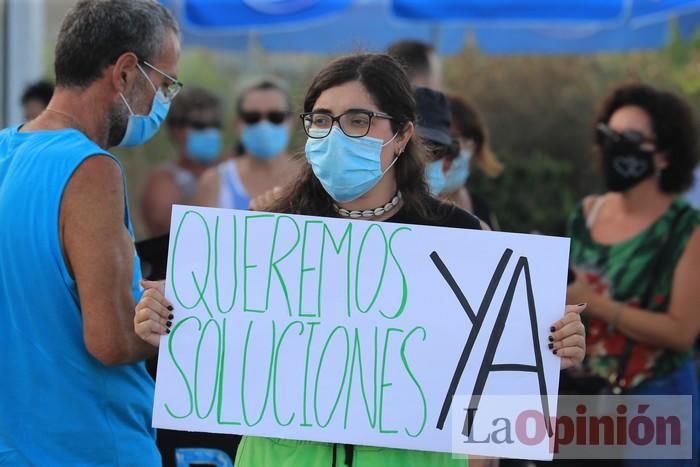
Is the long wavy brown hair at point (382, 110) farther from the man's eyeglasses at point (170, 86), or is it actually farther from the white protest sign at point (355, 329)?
the man's eyeglasses at point (170, 86)

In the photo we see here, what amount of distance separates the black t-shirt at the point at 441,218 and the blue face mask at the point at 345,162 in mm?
113

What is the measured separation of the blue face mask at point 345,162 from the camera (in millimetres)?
2449

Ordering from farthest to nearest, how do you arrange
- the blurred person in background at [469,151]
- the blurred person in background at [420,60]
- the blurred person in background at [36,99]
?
1. the blurred person in background at [36,99]
2. the blurred person in background at [420,60]
3. the blurred person in background at [469,151]

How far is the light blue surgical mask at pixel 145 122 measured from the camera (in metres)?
2.80

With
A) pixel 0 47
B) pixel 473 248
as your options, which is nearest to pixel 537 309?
pixel 473 248

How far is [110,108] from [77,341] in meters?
0.65

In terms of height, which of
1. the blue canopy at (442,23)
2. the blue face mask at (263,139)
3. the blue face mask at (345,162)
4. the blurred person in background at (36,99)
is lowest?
the blue face mask at (345,162)

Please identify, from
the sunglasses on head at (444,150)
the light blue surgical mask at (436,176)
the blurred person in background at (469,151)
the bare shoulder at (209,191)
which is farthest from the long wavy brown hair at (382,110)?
the bare shoulder at (209,191)

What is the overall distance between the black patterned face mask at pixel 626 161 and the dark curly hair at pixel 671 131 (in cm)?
9

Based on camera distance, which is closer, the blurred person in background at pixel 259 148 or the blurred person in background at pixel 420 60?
the blurred person in background at pixel 420 60

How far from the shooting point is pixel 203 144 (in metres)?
6.60

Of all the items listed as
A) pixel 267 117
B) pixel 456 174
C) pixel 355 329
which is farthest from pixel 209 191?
pixel 355 329

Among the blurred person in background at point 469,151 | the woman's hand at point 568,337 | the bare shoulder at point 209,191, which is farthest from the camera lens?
the bare shoulder at point 209,191

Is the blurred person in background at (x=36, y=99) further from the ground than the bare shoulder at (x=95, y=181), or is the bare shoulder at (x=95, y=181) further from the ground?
the blurred person in background at (x=36, y=99)
